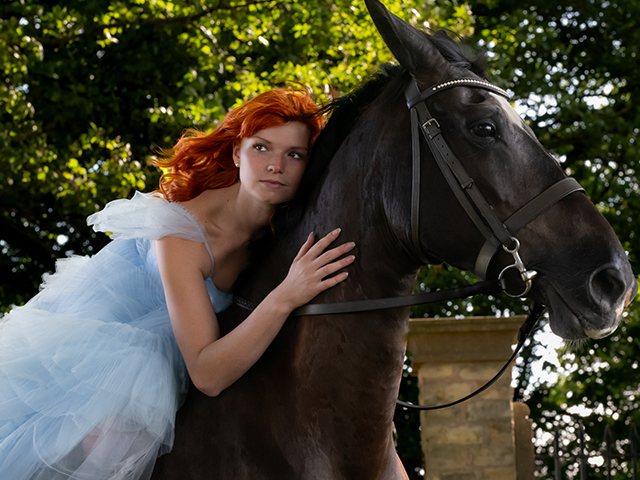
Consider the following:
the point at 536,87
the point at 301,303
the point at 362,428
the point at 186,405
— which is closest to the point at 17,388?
the point at 186,405

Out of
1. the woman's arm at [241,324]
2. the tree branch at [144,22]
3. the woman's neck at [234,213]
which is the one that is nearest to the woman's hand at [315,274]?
the woman's arm at [241,324]

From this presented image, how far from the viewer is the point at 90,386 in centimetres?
175

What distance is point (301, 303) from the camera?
1769 mm

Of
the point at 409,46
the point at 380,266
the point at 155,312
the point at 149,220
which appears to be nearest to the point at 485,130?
the point at 409,46

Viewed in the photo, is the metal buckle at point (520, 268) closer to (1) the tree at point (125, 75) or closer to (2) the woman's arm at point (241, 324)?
(2) the woman's arm at point (241, 324)

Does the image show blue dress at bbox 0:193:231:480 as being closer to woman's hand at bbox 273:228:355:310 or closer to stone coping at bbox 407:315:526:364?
woman's hand at bbox 273:228:355:310

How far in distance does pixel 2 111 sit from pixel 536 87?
→ 619 cm

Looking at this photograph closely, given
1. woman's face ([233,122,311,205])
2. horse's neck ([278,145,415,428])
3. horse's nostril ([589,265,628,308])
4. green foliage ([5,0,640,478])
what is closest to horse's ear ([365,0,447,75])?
horse's neck ([278,145,415,428])

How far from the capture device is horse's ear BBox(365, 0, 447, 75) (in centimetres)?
169

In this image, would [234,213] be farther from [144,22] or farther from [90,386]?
[144,22]

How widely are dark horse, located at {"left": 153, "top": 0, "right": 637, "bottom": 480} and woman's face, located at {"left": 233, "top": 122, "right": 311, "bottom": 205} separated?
13 centimetres

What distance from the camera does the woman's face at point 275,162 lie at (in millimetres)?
1966

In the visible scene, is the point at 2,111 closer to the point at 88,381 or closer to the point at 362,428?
the point at 88,381

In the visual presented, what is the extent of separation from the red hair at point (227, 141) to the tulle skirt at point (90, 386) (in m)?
0.40
